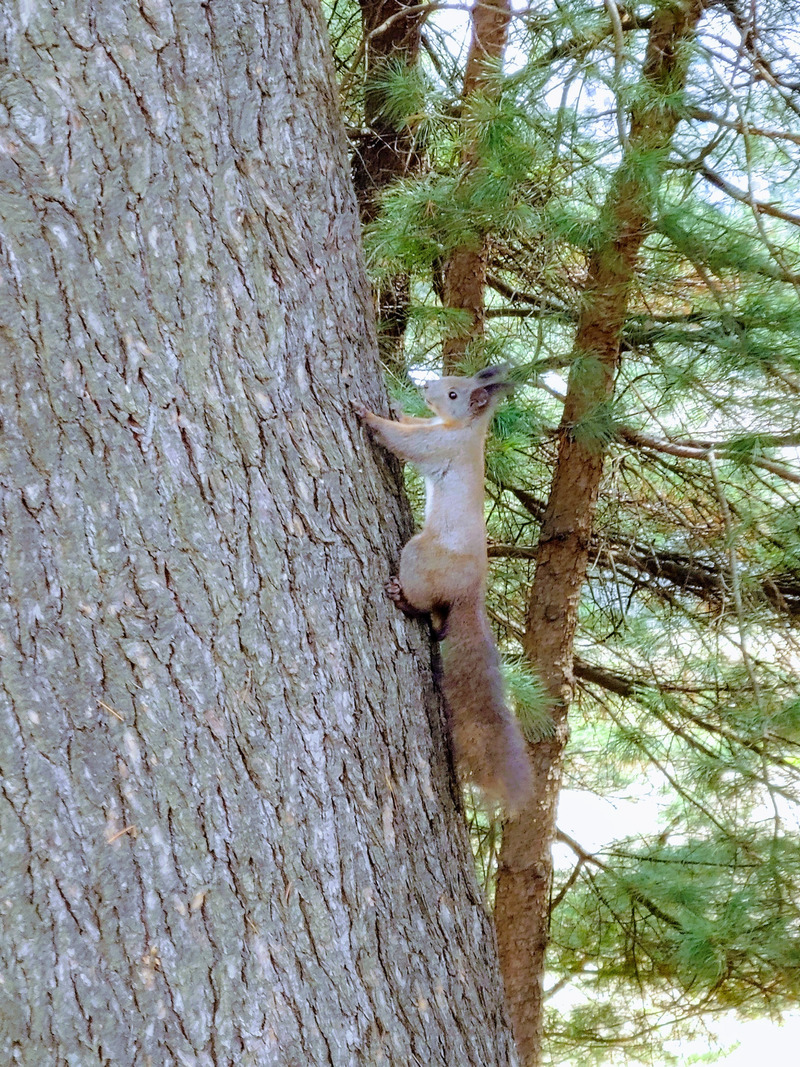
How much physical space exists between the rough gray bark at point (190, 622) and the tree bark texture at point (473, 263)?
4.05 feet

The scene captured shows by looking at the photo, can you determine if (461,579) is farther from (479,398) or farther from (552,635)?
(552,635)

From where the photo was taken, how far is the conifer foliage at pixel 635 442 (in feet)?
7.88

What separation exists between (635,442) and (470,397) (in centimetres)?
95

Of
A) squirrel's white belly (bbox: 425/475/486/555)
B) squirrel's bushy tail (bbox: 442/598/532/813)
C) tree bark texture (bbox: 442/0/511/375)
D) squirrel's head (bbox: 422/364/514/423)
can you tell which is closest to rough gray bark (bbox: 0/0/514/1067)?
squirrel's bushy tail (bbox: 442/598/532/813)

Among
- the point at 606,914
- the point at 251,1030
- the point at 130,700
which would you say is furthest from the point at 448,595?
the point at 606,914

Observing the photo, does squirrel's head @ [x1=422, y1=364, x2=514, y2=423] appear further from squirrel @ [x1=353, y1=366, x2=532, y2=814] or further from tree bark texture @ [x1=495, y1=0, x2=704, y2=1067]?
tree bark texture @ [x1=495, y1=0, x2=704, y2=1067]

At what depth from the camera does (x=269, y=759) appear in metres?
1.35

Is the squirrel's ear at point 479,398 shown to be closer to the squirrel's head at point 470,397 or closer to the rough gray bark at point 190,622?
the squirrel's head at point 470,397

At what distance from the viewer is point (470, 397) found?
2.35 meters

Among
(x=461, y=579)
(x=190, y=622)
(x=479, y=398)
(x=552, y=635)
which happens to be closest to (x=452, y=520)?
(x=461, y=579)

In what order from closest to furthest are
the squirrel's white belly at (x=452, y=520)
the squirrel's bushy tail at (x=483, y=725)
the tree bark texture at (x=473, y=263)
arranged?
1. the squirrel's bushy tail at (x=483, y=725)
2. the squirrel's white belly at (x=452, y=520)
3. the tree bark texture at (x=473, y=263)

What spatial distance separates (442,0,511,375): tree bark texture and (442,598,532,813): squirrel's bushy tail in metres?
1.09

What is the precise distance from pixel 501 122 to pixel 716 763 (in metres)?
1.80

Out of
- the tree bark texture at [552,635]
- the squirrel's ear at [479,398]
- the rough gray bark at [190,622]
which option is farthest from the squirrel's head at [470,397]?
the rough gray bark at [190,622]
